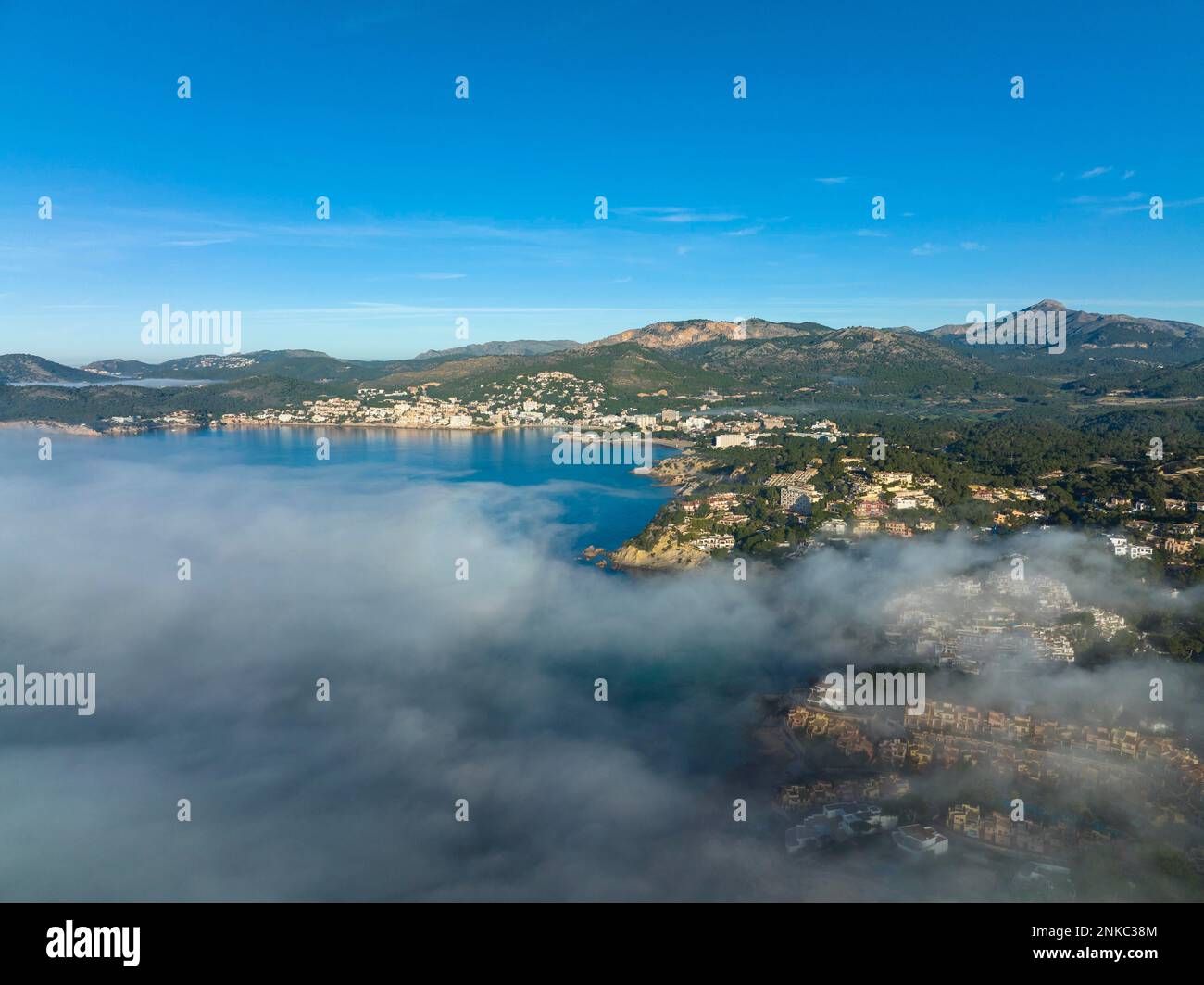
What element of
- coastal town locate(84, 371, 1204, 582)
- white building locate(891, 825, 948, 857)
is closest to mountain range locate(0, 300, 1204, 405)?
coastal town locate(84, 371, 1204, 582)

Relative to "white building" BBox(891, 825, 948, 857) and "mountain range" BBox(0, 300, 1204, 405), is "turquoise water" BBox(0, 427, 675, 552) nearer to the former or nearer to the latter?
"white building" BBox(891, 825, 948, 857)

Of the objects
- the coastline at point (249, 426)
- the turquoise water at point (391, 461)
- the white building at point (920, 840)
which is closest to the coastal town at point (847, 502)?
the turquoise water at point (391, 461)

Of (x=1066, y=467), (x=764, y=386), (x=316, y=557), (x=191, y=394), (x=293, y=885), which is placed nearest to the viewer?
(x=293, y=885)

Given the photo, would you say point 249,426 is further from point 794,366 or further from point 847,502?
point 794,366

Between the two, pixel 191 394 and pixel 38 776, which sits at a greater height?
pixel 191 394

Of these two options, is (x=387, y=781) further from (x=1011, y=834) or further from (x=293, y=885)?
(x=1011, y=834)

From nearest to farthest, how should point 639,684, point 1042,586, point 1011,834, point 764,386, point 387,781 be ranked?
point 1011,834
point 387,781
point 639,684
point 1042,586
point 764,386

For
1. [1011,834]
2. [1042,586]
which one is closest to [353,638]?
[1011,834]

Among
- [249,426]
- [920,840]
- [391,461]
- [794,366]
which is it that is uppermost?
[794,366]

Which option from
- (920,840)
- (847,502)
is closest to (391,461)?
(847,502)
